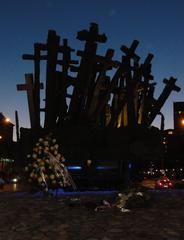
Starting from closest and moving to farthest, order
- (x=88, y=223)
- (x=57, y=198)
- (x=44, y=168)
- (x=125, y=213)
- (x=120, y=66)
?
(x=88, y=223), (x=125, y=213), (x=57, y=198), (x=44, y=168), (x=120, y=66)

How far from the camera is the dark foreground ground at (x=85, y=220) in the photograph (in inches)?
401

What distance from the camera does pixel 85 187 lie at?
20.7 meters

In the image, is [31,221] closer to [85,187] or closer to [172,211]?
[172,211]

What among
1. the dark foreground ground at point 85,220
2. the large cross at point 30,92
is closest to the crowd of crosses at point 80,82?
the large cross at point 30,92

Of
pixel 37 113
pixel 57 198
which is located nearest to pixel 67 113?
pixel 37 113

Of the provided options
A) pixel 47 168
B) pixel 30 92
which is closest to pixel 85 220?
pixel 47 168

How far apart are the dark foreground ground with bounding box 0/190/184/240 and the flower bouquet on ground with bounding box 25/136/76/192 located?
2.18m

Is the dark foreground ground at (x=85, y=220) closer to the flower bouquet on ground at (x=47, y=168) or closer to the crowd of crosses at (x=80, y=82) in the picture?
the flower bouquet on ground at (x=47, y=168)

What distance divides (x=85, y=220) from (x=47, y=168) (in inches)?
254

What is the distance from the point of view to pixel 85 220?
11586mm

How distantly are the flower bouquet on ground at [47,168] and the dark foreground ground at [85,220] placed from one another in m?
2.18

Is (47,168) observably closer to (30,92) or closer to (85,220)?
(30,92)

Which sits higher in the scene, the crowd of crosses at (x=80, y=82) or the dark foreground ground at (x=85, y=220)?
the crowd of crosses at (x=80, y=82)

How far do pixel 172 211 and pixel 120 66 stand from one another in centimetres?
948
